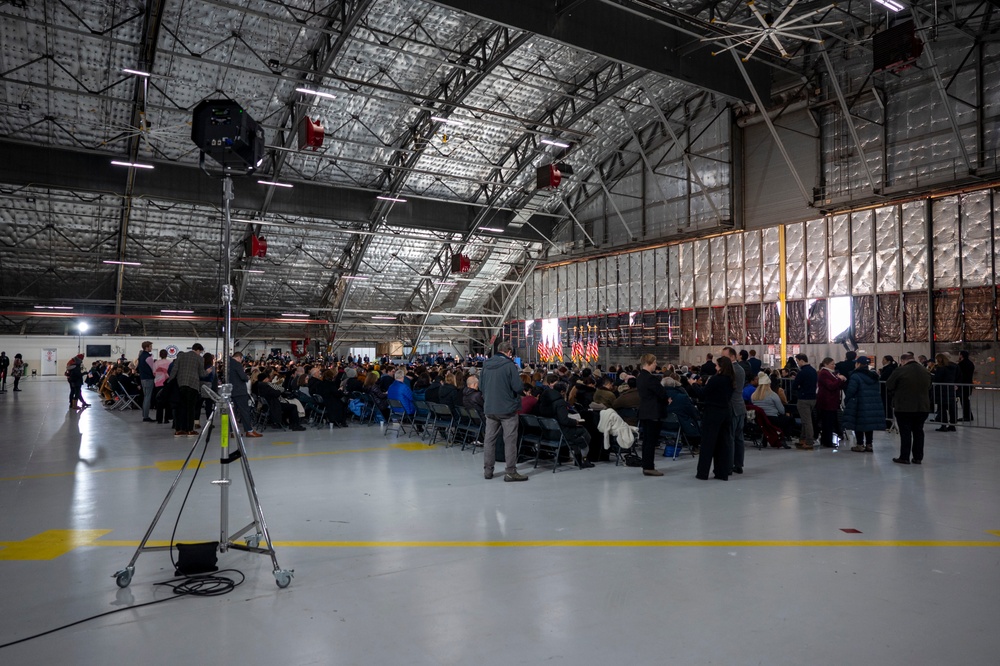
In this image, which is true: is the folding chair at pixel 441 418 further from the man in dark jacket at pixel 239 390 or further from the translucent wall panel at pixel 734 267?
the translucent wall panel at pixel 734 267

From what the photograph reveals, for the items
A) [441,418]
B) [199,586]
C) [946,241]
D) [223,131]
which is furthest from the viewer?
[946,241]

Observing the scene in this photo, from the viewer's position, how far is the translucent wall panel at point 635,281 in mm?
26406

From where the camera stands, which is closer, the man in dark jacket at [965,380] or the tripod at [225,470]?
the tripod at [225,470]

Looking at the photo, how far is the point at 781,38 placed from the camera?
1972cm

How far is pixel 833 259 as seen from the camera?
2014cm

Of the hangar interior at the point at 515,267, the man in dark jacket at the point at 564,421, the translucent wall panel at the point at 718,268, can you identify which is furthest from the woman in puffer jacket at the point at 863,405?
the translucent wall panel at the point at 718,268

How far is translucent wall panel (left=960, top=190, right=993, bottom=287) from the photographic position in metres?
16.8

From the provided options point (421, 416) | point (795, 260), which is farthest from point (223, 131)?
point (795, 260)

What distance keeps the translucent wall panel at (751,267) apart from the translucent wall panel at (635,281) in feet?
15.6

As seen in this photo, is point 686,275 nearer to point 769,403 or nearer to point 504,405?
point 769,403

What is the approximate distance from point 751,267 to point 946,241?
589cm

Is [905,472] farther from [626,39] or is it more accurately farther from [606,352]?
[606,352]

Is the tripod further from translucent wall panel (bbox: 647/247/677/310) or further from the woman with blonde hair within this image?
translucent wall panel (bbox: 647/247/677/310)

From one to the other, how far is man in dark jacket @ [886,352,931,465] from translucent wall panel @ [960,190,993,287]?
1168cm
